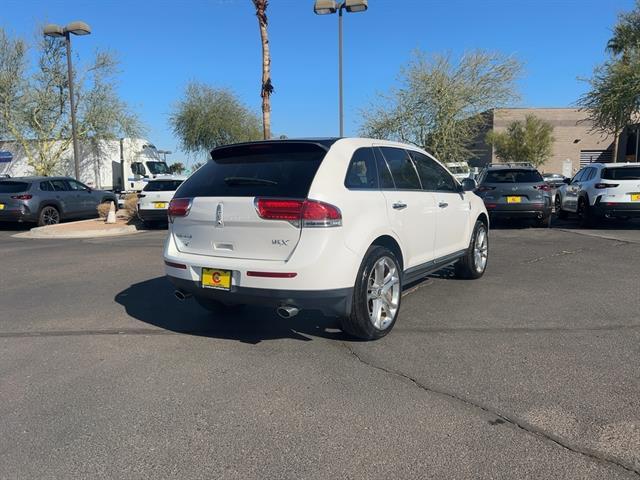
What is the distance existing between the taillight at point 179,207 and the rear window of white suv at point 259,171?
0.06 metres

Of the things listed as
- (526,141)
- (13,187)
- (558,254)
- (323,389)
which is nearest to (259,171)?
(323,389)

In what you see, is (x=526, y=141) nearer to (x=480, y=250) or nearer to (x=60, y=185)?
(x=60, y=185)

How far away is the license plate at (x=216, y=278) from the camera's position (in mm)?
4289

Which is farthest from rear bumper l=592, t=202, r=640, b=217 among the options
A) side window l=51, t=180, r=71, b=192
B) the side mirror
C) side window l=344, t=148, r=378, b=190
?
side window l=51, t=180, r=71, b=192

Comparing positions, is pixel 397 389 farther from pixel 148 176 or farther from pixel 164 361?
pixel 148 176

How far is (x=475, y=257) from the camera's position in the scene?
709 centimetres

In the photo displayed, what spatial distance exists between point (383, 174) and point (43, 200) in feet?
44.8

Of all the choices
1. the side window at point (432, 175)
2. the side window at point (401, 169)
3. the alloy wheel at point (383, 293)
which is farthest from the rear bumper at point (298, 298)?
the side window at point (432, 175)

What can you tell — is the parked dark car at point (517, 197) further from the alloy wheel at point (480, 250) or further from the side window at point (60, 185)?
the side window at point (60, 185)

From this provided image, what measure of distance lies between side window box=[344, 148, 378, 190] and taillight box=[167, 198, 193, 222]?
1431 millimetres

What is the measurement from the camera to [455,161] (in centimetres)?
2689

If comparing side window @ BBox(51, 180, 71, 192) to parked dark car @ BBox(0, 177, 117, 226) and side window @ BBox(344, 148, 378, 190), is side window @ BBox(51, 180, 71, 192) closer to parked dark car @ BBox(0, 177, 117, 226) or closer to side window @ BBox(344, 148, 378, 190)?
parked dark car @ BBox(0, 177, 117, 226)

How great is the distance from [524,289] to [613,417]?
3482 mm

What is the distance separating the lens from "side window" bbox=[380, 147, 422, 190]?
518 cm
